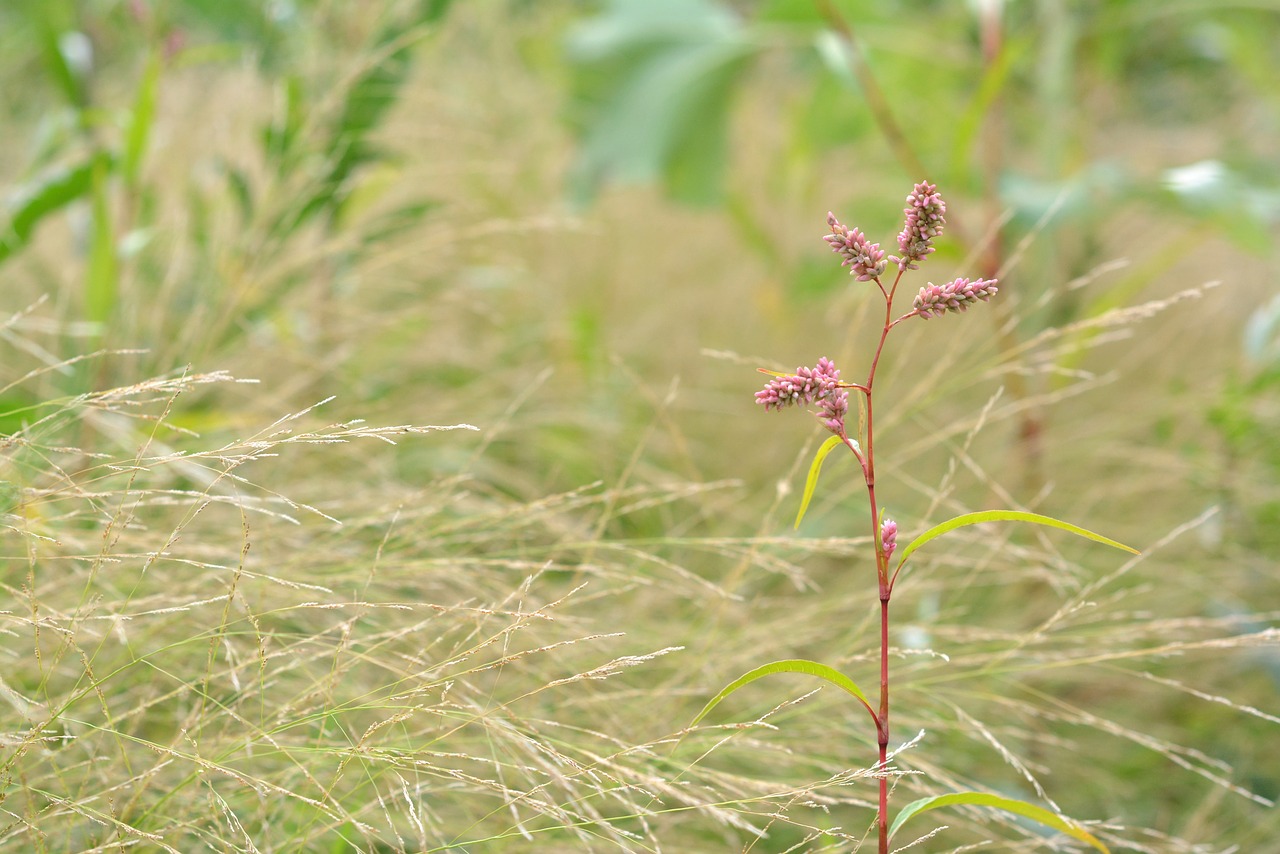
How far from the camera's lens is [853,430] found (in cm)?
133

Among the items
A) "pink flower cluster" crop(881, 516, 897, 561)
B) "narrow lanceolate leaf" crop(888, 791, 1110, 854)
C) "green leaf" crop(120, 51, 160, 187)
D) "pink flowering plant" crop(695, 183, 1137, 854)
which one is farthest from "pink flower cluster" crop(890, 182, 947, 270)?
"green leaf" crop(120, 51, 160, 187)

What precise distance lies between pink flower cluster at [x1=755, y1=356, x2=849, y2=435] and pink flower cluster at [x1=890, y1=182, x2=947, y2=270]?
6cm

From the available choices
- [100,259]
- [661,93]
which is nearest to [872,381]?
[100,259]

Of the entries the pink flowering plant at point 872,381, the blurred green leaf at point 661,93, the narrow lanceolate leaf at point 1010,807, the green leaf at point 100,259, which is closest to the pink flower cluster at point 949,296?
the pink flowering plant at point 872,381

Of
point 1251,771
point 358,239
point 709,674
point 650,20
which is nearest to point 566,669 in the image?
point 709,674

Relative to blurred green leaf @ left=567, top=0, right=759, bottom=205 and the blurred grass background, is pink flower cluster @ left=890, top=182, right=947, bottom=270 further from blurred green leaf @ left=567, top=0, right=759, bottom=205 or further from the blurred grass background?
blurred green leaf @ left=567, top=0, right=759, bottom=205

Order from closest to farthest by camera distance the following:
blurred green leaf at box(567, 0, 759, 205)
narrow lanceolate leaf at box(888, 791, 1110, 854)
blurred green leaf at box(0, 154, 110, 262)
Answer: narrow lanceolate leaf at box(888, 791, 1110, 854), blurred green leaf at box(0, 154, 110, 262), blurred green leaf at box(567, 0, 759, 205)

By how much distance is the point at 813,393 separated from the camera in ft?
1.52

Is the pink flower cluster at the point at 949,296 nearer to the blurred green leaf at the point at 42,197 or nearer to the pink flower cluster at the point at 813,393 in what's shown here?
the pink flower cluster at the point at 813,393

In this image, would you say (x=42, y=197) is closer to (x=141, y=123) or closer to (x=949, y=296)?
(x=141, y=123)

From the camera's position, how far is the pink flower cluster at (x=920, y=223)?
0.45 meters

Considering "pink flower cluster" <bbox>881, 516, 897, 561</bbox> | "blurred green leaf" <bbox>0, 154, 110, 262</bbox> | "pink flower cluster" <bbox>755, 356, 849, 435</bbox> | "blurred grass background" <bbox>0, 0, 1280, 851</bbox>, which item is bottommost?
"blurred grass background" <bbox>0, 0, 1280, 851</bbox>

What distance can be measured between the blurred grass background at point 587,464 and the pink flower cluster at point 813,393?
0.16 metres

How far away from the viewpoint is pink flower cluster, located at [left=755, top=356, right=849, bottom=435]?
18.0 inches
